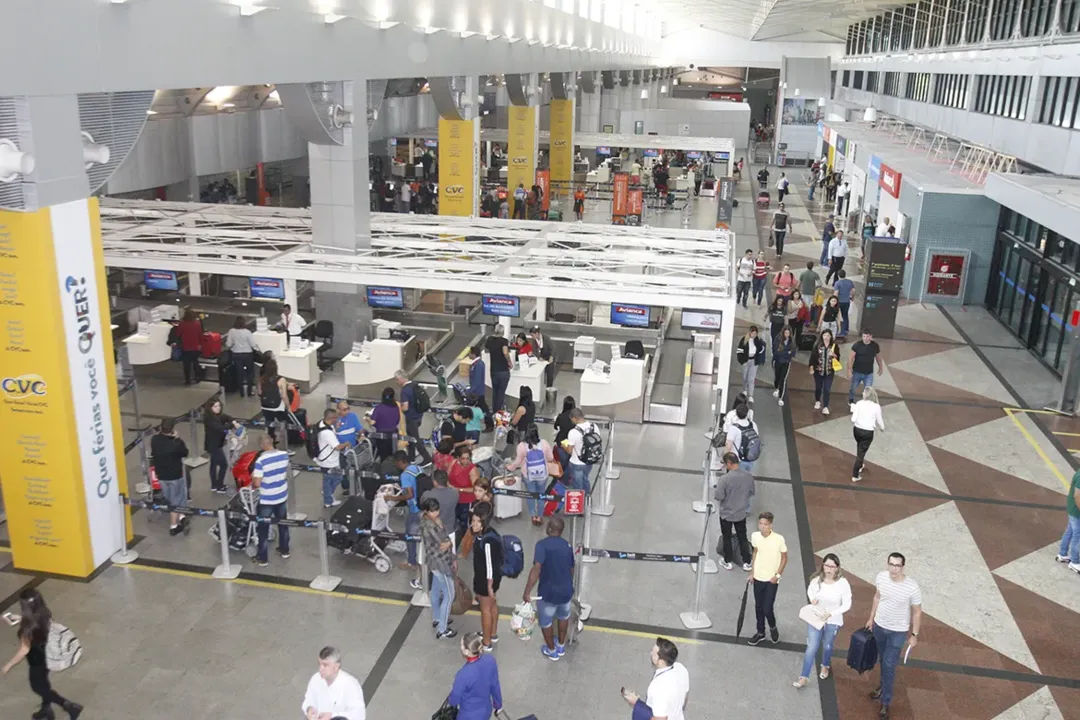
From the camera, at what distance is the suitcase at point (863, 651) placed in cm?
789

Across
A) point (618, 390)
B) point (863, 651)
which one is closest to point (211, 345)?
point (618, 390)

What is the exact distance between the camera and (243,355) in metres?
14.9

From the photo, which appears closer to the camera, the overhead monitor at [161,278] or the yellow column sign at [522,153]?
the overhead monitor at [161,278]

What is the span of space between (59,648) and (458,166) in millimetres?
18189

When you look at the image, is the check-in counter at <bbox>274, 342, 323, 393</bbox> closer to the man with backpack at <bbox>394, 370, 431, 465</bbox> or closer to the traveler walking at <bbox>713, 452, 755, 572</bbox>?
the man with backpack at <bbox>394, 370, 431, 465</bbox>

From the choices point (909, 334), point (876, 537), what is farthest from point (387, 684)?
point (909, 334)

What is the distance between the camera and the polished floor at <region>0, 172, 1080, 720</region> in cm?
798

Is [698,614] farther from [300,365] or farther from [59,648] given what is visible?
[300,365]

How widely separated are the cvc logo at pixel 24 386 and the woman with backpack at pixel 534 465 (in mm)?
5007

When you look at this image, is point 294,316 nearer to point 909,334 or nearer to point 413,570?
point 413,570

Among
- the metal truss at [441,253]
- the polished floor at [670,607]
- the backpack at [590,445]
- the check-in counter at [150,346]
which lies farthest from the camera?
the check-in counter at [150,346]

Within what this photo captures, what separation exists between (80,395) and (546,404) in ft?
25.3

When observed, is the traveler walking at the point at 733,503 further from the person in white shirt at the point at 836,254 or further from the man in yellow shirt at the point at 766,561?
the person in white shirt at the point at 836,254

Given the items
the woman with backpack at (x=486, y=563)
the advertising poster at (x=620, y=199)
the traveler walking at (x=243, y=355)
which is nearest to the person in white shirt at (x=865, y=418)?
the woman with backpack at (x=486, y=563)
